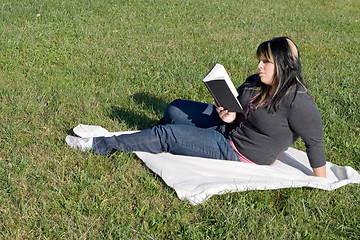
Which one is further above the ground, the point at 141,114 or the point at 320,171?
the point at 320,171

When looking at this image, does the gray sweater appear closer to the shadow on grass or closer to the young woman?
the young woman

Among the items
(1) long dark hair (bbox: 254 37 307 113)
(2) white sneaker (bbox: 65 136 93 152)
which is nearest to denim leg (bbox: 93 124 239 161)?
(2) white sneaker (bbox: 65 136 93 152)

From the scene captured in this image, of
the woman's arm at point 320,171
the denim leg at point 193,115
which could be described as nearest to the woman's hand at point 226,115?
the denim leg at point 193,115

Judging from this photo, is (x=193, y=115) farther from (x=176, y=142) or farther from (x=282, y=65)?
(x=282, y=65)

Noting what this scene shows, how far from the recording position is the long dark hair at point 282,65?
12.1ft

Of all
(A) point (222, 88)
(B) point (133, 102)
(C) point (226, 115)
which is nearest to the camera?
(A) point (222, 88)

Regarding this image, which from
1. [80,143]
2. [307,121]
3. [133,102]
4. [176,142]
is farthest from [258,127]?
[133,102]

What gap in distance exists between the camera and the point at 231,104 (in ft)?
13.0

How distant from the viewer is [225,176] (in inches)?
156

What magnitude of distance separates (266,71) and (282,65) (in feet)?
0.49

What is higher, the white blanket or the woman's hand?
the woman's hand

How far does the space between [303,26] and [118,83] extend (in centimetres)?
636

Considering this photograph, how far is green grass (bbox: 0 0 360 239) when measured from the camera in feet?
11.3

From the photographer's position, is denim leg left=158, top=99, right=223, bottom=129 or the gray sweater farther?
denim leg left=158, top=99, right=223, bottom=129
